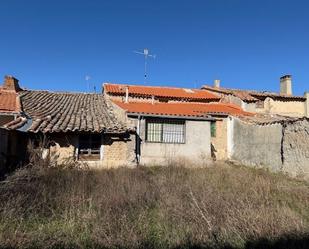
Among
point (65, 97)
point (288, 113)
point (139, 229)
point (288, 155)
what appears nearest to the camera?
point (139, 229)

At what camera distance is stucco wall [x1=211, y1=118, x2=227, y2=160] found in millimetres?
22250

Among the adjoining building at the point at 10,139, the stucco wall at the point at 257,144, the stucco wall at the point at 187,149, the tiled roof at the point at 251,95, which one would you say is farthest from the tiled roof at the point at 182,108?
the adjoining building at the point at 10,139

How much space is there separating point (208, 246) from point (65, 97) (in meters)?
20.9

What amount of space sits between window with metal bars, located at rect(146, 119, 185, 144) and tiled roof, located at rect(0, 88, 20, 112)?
23.4 ft

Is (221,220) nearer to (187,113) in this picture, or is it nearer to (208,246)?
(208,246)

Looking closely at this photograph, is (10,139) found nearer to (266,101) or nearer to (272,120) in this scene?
(272,120)

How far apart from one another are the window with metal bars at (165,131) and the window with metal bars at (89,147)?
3.09 m

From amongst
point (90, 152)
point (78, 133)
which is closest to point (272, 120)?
point (90, 152)

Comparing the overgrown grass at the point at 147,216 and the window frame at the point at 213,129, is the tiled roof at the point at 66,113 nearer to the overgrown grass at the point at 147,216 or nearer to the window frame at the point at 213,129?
the window frame at the point at 213,129

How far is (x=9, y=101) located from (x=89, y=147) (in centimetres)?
530

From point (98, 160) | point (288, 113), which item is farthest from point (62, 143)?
point (288, 113)

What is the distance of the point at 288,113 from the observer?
2716 cm

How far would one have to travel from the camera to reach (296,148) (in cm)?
1445

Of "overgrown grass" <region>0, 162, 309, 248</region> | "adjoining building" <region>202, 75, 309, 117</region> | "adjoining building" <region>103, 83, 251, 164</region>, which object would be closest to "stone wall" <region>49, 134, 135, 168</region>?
"adjoining building" <region>103, 83, 251, 164</region>
